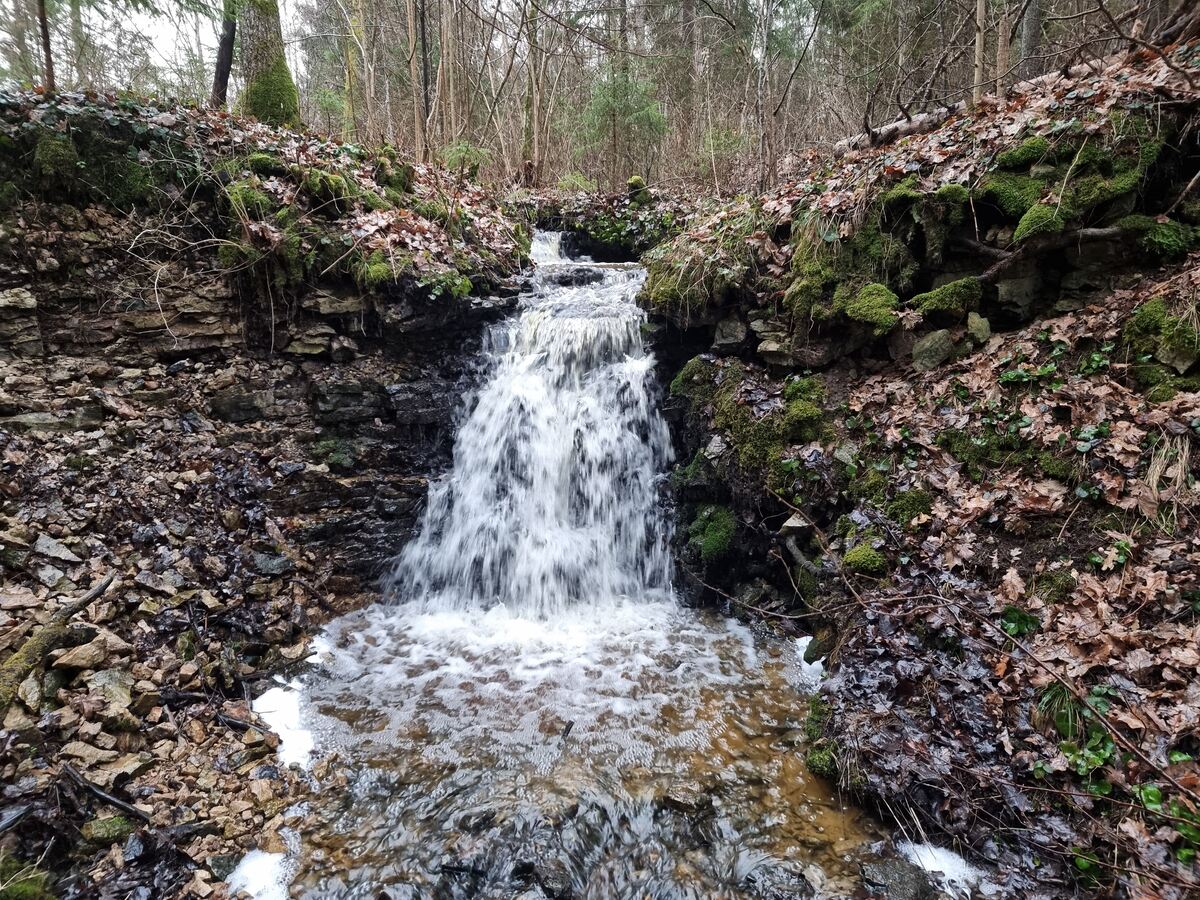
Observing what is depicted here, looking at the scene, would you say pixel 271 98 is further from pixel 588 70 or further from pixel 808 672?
pixel 588 70

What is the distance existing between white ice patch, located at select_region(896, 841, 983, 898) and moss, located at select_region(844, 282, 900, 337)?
4011 mm

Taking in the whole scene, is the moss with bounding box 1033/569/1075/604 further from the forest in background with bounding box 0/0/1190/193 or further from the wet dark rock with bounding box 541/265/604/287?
the wet dark rock with bounding box 541/265/604/287

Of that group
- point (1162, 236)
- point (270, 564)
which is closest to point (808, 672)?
point (1162, 236)

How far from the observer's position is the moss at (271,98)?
7953 millimetres

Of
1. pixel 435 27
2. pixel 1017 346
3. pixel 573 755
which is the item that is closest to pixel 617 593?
pixel 573 755

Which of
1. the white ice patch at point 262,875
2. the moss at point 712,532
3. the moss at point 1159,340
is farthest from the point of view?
the moss at point 712,532

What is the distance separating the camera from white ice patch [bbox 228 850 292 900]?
2.90 meters

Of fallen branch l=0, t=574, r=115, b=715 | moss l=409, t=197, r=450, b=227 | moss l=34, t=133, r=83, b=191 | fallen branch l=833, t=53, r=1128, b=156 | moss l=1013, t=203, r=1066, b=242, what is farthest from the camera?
moss l=409, t=197, r=450, b=227

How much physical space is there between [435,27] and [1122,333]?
16.1 meters

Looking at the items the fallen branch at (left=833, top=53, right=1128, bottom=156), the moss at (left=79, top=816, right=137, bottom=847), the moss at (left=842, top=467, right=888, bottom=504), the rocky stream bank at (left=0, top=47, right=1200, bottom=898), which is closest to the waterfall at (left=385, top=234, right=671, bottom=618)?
the rocky stream bank at (left=0, top=47, right=1200, bottom=898)

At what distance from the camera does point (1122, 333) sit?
3951 mm

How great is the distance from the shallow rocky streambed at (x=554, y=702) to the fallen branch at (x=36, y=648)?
1420mm

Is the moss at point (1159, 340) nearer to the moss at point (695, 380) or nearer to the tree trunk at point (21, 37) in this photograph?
the moss at point (695, 380)

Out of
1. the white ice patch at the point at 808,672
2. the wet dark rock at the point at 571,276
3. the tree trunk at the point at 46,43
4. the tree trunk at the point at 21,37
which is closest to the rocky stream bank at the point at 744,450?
the white ice patch at the point at 808,672
